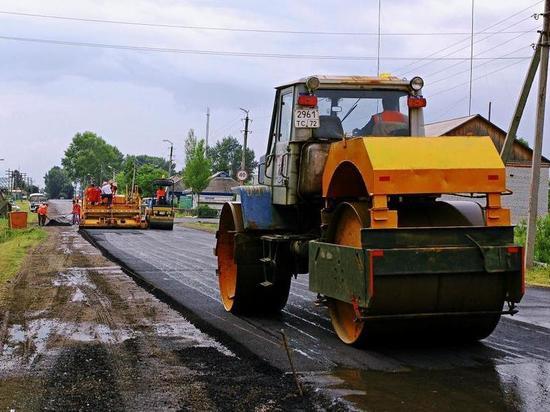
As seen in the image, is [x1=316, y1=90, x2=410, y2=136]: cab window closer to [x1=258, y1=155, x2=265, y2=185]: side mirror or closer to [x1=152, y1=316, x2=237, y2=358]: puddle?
[x1=258, y1=155, x2=265, y2=185]: side mirror

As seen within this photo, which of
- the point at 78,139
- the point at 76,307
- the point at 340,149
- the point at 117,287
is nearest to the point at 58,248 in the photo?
the point at 117,287

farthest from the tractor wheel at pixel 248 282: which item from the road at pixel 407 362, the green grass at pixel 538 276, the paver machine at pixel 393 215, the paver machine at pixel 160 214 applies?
the paver machine at pixel 160 214

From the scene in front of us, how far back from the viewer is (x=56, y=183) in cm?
19012

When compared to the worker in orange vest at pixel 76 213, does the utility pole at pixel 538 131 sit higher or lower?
higher

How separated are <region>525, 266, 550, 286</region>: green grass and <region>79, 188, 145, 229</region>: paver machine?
67.3 ft

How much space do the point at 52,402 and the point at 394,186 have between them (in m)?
3.19

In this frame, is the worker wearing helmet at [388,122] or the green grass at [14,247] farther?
the green grass at [14,247]

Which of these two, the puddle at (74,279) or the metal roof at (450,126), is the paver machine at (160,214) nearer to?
the metal roof at (450,126)

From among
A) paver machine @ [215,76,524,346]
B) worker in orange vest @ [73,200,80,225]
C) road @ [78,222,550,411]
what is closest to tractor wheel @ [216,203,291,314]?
road @ [78,222,550,411]

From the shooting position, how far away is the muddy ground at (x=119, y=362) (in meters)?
5.21

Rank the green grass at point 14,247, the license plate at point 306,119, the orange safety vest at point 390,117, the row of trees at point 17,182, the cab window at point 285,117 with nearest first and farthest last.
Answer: the license plate at point 306,119
the orange safety vest at point 390,117
the cab window at point 285,117
the green grass at point 14,247
the row of trees at point 17,182

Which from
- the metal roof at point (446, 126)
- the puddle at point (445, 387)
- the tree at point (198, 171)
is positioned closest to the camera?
the puddle at point (445, 387)

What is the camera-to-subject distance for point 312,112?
782 centimetres

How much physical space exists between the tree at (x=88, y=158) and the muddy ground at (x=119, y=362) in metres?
138
